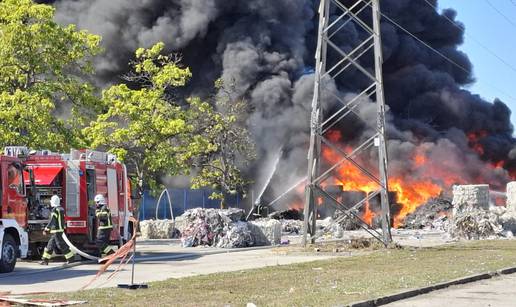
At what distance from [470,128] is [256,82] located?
19553mm

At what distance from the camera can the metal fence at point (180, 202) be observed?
4394 cm

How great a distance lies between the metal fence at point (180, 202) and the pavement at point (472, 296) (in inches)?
1171

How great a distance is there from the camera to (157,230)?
3406 cm

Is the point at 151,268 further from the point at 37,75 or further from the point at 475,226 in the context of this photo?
the point at 475,226

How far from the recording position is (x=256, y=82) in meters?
47.0

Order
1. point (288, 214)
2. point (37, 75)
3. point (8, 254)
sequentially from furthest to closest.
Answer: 1. point (288, 214)
2. point (37, 75)
3. point (8, 254)

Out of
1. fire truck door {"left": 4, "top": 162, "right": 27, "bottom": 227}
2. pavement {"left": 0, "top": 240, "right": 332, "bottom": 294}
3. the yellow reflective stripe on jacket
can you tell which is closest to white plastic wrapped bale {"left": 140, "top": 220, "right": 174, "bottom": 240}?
pavement {"left": 0, "top": 240, "right": 332, "bottom": 294}

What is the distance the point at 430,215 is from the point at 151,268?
26.6m

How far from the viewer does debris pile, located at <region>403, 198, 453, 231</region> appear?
135 ft

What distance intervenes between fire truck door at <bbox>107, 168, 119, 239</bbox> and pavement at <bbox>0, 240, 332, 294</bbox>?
1047mm

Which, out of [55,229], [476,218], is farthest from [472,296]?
[476,218]

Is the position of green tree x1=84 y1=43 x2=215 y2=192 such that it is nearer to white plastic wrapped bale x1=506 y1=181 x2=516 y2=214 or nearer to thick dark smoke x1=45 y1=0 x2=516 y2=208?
thick dark smoke x1=45 y1=0 x2=516 y2=208

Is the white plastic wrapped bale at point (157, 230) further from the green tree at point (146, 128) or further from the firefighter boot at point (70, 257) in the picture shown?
the firefighter boot at point (70, 257)

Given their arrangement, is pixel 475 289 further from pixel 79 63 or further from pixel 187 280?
pixel 79 63
